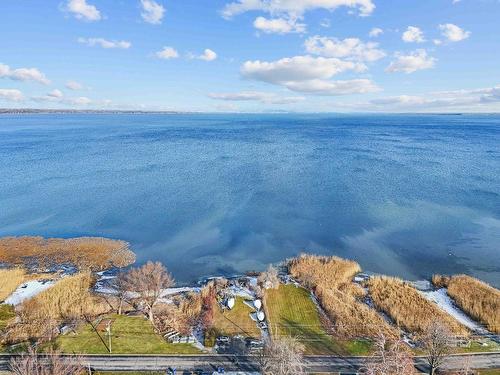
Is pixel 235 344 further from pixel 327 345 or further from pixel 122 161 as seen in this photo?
pixel 122 161

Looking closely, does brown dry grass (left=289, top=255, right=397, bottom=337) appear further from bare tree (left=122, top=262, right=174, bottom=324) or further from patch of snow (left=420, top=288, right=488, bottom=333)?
bare tree (left=122, top=262, right=174, bottom=324)

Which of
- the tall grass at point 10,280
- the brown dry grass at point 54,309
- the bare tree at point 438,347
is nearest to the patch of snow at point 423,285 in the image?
the bare tree at point 438,347

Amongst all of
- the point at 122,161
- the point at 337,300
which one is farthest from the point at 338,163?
the point at 337,300

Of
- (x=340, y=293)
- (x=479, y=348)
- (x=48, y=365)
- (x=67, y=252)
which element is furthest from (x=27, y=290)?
(x=479, y=348)

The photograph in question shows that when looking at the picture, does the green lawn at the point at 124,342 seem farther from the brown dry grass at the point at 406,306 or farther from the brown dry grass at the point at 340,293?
the brown dry grass at the point at 406,306

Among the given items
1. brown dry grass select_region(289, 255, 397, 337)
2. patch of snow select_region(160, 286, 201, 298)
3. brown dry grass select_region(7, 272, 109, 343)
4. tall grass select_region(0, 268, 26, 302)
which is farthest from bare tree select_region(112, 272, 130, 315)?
brown dry grass select_region(289, 255, 397, 337)
